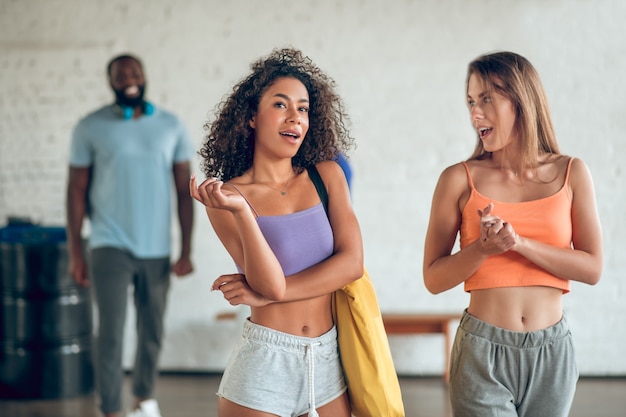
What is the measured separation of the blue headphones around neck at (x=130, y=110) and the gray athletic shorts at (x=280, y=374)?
2.37 metres

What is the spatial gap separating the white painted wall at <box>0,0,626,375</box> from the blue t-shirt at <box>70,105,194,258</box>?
5.77 feet

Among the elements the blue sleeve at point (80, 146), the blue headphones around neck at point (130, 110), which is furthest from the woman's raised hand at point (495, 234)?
the blue sleeve at point (80, 146)

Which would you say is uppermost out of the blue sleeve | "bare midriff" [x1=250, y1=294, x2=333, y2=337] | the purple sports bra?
the blue sleeve

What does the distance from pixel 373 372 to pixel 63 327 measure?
3.65m

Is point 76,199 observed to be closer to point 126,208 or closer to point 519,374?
point 126,208

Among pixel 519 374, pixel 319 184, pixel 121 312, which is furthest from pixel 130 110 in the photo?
pixel 519 374

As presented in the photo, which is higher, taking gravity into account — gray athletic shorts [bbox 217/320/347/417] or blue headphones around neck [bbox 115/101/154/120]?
blue headphones around neck [bbox 115/101/154/120]

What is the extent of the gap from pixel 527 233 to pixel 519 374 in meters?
0.38

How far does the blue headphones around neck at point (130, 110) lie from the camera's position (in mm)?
4176

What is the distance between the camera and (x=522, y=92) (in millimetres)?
2178

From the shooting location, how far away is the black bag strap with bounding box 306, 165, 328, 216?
2.17 m

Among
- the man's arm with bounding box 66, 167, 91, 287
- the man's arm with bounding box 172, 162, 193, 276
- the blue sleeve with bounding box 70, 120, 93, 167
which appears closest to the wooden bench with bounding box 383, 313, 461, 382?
the man's arm with bounding box 172, 162, 193, 276

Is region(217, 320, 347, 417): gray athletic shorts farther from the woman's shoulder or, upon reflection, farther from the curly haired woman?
the woman's shoulder

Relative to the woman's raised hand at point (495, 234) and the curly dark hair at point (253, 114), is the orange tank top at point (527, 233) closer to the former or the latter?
the woman's raised hand at point (495, 234)
